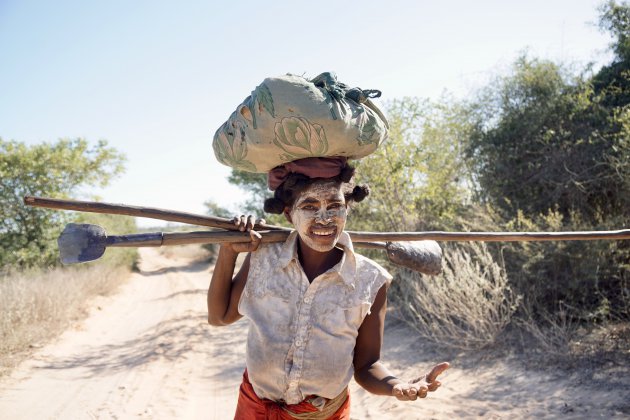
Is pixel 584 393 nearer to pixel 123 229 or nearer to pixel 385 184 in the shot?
pixel 385 184

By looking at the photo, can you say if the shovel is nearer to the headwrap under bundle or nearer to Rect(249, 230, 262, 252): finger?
Rect(249, 230, 262, 252): finger

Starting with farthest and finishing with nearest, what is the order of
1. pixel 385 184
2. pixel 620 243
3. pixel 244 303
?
pixel 385 184, pixel 620 243, pixel 244 303

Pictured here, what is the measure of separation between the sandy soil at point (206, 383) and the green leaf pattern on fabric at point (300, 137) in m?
3.54

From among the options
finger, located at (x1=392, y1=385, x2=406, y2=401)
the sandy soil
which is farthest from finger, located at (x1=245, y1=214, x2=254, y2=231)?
the sandy soil

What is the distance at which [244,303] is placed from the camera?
75.1 inches

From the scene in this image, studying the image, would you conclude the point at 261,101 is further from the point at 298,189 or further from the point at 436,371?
the point at 436,371

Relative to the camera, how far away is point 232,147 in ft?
6.04

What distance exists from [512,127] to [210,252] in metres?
19.2

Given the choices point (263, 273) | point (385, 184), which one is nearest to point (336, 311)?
point (263, 273)

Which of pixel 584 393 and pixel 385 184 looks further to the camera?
pixel 385 184

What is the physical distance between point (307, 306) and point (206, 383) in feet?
15.0

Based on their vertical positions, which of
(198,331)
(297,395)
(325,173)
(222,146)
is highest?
(222,146)

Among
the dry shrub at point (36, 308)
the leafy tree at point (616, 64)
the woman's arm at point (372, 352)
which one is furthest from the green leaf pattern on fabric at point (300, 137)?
the leafy tree at point (616, 64)

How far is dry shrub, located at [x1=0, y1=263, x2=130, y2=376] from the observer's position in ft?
21.7
